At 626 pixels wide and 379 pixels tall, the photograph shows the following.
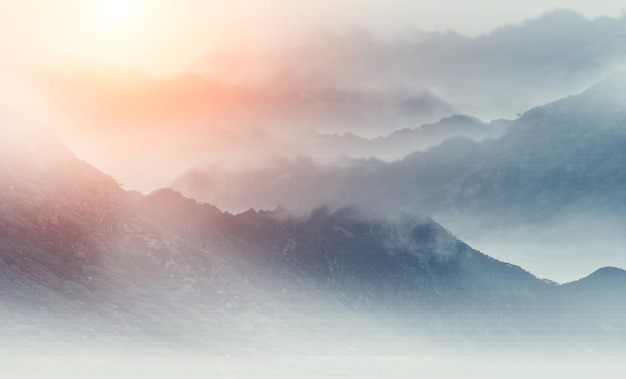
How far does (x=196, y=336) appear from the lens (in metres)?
198

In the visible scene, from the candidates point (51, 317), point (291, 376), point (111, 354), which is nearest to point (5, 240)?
point (51, 317)

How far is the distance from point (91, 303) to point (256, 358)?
37.1 m

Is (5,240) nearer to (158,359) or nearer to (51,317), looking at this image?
(51,317)

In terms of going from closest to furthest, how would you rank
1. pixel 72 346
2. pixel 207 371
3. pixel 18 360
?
pixel 18 360
pixel 72 346
pixel 207 371

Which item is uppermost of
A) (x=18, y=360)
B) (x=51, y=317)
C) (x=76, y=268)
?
(x=76, y=268)

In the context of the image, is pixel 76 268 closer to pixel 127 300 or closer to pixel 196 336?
pixel 127 300

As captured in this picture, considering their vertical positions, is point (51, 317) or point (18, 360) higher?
point (51, 317)

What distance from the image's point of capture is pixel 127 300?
196 metres

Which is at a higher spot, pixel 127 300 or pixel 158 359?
pixel 127 300

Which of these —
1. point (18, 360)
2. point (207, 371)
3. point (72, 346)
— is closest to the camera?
point (18, 360)

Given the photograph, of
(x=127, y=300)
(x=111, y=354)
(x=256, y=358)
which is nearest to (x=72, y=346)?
(x=111, y=354)

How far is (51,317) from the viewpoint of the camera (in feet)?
593

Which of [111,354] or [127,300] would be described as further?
[127,300]

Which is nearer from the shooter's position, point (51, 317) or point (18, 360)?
point (18, 360)
